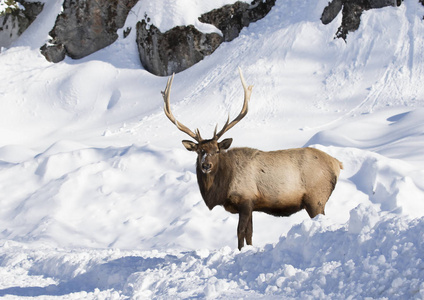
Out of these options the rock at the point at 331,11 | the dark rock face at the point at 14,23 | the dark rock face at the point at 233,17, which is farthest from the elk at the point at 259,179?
the dark rock face at the point at 14,23

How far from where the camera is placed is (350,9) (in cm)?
2227

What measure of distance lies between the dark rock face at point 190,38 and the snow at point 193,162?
1.39 ft

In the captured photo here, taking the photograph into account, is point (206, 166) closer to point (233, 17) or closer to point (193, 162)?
point (193, 162)

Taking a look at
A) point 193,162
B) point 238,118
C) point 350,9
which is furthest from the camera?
point 350,9

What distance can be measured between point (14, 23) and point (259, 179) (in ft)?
71.2

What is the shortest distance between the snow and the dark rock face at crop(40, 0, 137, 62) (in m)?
0.47

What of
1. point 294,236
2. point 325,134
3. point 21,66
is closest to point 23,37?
point 21,66

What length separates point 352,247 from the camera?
17.3 ft

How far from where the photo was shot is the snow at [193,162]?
5457 millimetres

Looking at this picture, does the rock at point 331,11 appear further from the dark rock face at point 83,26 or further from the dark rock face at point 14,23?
the dark rock face at point 14,23

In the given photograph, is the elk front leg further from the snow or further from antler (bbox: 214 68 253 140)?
antler (bbox: 214 68 253 140)

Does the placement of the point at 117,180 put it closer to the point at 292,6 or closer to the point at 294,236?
the point at 294,236

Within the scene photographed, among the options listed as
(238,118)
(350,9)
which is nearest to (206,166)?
(238,118)

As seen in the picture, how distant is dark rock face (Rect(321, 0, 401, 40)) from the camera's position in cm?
2223
